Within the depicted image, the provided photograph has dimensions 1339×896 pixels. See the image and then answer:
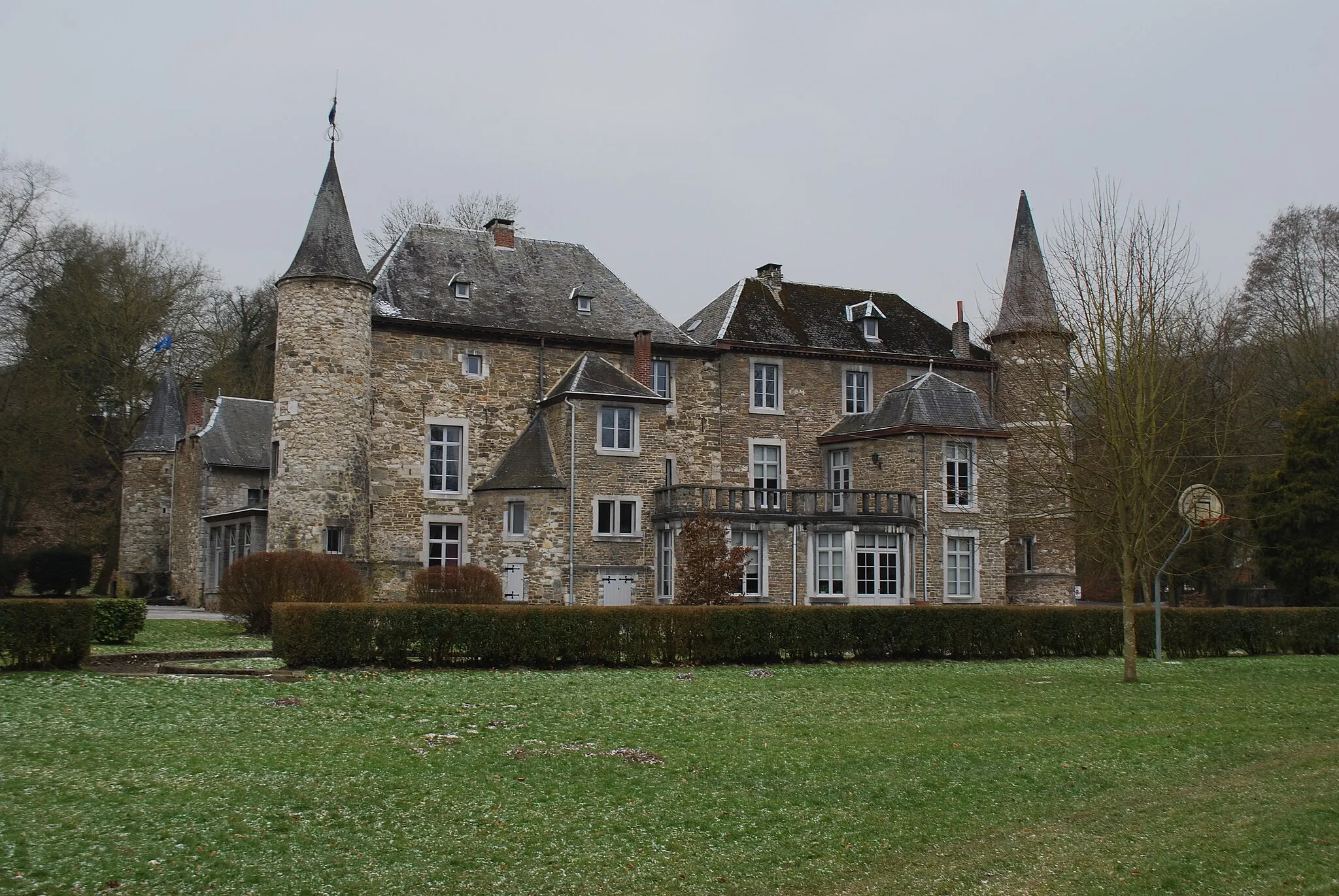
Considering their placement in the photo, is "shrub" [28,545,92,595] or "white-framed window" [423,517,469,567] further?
"shrub" [28,545,92,595]

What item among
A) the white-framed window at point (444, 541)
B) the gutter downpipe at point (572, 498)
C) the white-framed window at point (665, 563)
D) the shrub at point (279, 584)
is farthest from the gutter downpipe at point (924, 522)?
the shrub at point (279, 584)

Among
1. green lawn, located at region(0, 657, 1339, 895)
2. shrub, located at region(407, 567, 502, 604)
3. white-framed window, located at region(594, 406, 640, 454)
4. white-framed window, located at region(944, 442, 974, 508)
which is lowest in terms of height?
green lawn, located at region(0, 657, 1339, 895)

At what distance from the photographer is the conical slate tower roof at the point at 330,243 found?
30219mm

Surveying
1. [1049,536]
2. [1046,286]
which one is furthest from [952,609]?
[1046,286]

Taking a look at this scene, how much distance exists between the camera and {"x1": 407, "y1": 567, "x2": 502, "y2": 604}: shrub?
82.9 feet

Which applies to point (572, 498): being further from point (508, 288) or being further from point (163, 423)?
point (163, 423)

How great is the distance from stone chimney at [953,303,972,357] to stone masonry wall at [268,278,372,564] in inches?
760

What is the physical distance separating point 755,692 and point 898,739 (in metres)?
4.08

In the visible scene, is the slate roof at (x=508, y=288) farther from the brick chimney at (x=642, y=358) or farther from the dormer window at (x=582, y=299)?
the brick chimney at (x=642, y=358)

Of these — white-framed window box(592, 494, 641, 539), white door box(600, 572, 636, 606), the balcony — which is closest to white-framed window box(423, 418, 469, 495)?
white-framed window box(592, 494, 641, 539)

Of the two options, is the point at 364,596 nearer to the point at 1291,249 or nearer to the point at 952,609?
the point at 952,609

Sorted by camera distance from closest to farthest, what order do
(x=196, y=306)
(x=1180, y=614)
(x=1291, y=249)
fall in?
(x=1180, y=614) → (x=1291, y=249) → (x=196, y=306)

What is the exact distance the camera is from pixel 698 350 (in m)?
36.2

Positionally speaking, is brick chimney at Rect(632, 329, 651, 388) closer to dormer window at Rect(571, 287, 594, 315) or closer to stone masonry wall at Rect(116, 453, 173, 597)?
dormer window at Rect(571, 287, 594, 315)
